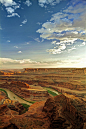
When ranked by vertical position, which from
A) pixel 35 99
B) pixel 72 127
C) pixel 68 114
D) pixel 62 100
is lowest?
pixel 35 99

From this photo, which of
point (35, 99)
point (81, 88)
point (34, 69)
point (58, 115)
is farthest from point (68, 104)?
point (34, 69)


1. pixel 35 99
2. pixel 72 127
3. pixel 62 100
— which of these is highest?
pixel 62 100

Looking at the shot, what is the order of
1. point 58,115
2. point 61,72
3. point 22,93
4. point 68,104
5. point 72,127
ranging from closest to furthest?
point 72,127 → point 58,115 → point 68,104 → point 22,93 → point 61,72

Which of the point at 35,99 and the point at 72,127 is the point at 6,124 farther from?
the point at 35,99

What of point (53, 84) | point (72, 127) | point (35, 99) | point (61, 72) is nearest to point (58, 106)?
point (72, 127)

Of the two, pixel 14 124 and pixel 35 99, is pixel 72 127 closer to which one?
pixel 14 124

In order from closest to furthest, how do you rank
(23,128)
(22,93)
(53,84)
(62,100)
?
(23,128), (62,100), (22,93), (53,84)

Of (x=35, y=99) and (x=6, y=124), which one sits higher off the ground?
(x=6, y=124)

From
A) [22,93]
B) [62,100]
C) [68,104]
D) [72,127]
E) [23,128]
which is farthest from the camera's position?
[22,93]

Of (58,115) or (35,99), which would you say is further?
(35,99)
